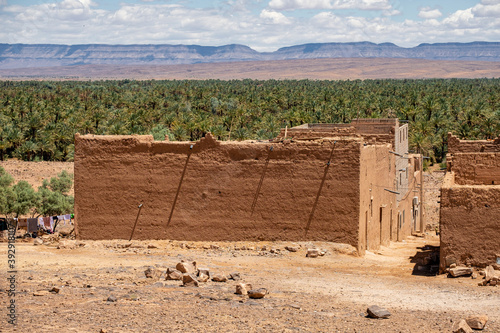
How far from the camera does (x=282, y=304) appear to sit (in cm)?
1216

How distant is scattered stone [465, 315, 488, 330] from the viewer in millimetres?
10766

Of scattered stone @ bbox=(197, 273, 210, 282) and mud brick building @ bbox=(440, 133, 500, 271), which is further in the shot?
mud brick building @ bbox=(440, 133, 500, 271)

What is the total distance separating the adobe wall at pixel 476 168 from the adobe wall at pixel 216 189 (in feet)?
12.9

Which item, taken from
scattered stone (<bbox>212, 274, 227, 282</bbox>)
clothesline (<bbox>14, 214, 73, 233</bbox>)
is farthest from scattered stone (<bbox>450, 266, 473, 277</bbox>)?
clothesline (<bbox>14, 214, 73, 233</bbox>)

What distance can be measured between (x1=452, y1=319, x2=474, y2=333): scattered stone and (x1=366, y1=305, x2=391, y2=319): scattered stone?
122 centimetres

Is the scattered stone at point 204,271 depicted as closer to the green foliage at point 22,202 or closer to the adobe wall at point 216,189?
the adobe wall at point 216,189

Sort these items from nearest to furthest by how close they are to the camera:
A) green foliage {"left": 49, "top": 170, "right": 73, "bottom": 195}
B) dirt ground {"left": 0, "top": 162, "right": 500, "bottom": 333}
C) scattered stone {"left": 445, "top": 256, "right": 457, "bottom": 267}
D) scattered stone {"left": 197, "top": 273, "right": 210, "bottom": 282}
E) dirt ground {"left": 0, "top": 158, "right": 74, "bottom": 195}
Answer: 1. dirt ground {"left": 0, "top": 162, "right": 500, "bottom": 333}
2. scattered stone {"left": 197, "top": 273, "right": 210, "bottom": 282}
3. scattered stone {"left": 445, "top": 256, "right": 457, "bottom": 267}
4. green foliage {"left": 49, "top": 170, "right": 73, "bottom": 195}
5. dirt ground {"left": 0, "top": 158, "right": 74, "bottom": 195}

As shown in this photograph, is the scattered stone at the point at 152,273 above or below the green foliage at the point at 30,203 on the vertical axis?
above

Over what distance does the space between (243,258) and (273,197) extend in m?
2.00

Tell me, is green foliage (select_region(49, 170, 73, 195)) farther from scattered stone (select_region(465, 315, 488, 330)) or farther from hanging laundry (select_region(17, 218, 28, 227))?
scattered stone (select_region(465, 315, 488, 330))

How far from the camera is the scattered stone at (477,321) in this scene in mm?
10766

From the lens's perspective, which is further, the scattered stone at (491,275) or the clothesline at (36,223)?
the clothesline at (36,223)

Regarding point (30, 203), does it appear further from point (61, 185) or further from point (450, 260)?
point (450, 260)

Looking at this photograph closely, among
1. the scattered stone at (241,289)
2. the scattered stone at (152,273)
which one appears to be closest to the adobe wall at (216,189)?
the scattered stone at (152,273)
